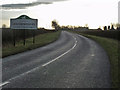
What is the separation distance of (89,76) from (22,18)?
18100mm

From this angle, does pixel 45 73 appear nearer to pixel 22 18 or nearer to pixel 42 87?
pixel 42 87

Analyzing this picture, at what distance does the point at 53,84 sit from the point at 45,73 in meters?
1.65

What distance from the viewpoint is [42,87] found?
575cm

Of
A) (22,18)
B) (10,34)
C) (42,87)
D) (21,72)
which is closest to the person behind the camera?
(42,87)

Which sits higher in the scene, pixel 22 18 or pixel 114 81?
pixel 22 18

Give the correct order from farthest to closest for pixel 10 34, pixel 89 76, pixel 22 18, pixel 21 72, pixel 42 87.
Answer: pixel 10 34 → pixel 22 18 → pixel 21 72 → pixel 89 76 → pixel 42 87

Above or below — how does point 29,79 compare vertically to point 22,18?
below

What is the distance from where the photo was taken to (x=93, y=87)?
583 cm

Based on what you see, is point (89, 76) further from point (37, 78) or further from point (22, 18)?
point (22, 18)

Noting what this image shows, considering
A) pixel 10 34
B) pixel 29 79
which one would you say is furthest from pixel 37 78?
pixel 10 34

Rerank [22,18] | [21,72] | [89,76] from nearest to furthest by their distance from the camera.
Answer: [89,76] → [21,72] → [22,18]

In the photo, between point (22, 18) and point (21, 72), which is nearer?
point (21, 72)

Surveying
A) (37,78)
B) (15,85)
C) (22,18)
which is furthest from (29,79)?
(22,18)

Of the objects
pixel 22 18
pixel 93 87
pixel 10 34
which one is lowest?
pixel 93 87
